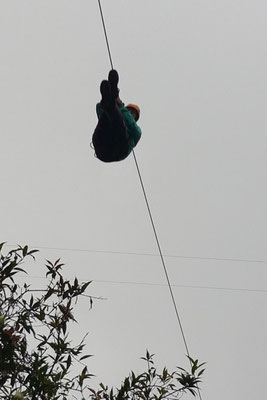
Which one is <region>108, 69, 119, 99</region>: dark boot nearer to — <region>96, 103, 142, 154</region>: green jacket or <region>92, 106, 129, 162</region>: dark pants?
<region>92, 106, 129, 162</region>: dark pants

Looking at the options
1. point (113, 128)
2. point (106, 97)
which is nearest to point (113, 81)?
point (106, 97)

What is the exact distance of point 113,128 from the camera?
4.88 metres

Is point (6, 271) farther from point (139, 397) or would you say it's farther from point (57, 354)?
point (139, 397)

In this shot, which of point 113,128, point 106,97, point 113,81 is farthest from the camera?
point 113,128

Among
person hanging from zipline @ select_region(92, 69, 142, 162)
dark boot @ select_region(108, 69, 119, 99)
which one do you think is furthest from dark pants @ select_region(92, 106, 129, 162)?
dark boot @ select_region(108, 69, 119, 99)

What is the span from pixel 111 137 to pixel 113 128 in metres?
0.10

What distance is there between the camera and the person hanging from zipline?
462 cm

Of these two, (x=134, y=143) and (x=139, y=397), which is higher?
(x=134, y=143)

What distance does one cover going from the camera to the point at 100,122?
492 centimetres

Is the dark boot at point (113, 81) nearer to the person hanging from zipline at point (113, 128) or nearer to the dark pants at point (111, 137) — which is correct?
the person hanging from zipline at point (113, 128)

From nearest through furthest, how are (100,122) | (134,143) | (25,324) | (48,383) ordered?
(48,383) < (25,324) < (100,122) < (134,143)

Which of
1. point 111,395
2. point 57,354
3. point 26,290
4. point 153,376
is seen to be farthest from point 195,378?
point 26,290

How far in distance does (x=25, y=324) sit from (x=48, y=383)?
31 cm

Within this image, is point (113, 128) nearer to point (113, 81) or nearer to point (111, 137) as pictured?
point (111, 137)
